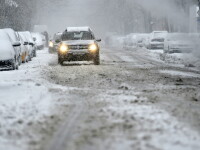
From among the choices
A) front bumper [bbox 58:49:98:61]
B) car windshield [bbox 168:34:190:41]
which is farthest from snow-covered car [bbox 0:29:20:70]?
car windshield [bbox 168:34:190:41]

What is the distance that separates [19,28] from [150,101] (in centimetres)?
5781

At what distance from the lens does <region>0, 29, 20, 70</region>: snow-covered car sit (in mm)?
19000

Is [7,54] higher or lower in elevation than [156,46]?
higher

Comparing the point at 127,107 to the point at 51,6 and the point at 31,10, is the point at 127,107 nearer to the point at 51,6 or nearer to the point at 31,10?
the point at 31,10

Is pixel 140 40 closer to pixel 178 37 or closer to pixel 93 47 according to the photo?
pixel 178 37

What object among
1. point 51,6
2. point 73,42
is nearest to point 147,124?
point 73,42

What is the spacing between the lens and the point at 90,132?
721 cm

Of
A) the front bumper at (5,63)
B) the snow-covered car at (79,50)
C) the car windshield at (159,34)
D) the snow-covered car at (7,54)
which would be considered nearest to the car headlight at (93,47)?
the snow-covered car at (79,50)

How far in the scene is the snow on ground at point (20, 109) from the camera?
22.9 ft

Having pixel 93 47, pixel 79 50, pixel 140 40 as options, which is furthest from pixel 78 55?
pixel 140 40

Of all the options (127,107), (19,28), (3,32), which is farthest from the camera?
(19,28)

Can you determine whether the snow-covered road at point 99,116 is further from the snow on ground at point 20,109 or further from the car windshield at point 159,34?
the car windshield at point 159,34

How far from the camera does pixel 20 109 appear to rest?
9109 mm

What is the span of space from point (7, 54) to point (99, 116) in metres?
11.2
